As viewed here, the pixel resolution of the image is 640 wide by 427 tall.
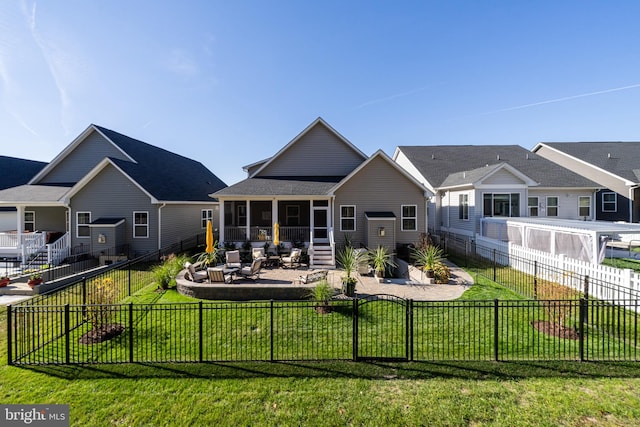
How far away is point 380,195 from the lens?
16.5 m

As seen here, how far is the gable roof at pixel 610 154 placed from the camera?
2328 centimetres

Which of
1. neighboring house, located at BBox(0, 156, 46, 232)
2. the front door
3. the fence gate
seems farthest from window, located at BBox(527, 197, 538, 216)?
neighboring house, located at BBox(0, 156, 46, 232)

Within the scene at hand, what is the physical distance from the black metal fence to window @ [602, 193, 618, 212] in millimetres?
22950

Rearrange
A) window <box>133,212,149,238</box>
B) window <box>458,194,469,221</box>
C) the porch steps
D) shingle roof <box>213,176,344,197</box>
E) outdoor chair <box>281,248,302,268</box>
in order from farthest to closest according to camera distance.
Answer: window <box>458,194,469,221</box>, window <box>133,212,149,238</box>, shingle roof <box>213,176,344,197</box>, the porch steps, outdoor chair <box>281,248,302,268</box>

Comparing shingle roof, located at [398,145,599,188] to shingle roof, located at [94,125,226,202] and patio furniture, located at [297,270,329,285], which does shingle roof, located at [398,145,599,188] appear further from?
shingle roof, located at [94,125,226,202]

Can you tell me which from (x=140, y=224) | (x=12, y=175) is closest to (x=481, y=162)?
(x=140, y=224)

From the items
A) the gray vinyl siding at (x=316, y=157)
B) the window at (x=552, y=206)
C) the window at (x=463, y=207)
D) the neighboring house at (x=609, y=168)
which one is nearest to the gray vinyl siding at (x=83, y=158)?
the gray vinyl siding at (x=316, y=157)

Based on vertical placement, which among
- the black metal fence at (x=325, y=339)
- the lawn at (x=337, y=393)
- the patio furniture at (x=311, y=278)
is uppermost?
the patio furniture at (x=311, y=278)

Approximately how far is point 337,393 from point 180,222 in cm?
1779

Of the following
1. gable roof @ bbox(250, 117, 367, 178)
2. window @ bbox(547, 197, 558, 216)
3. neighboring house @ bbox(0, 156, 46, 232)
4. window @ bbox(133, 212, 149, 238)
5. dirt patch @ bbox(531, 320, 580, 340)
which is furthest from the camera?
neighboring house @ bbox(0, 156, 46, 232)

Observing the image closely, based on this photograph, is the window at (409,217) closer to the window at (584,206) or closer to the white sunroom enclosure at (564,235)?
the white sunroom enclosure at (564,235)

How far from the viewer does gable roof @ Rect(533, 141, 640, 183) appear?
2328 cm

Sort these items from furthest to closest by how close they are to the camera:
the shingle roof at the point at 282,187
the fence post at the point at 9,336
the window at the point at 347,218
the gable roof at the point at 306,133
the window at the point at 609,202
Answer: the window at the point at 609,202 < the gable roof at the point at 306,133 < the window at the point at 347,218 < the shingle roof at the point at 282,187 < the fence post at the point at 9,336

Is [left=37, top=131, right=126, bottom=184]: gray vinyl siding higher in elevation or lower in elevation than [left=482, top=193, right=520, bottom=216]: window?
higher
